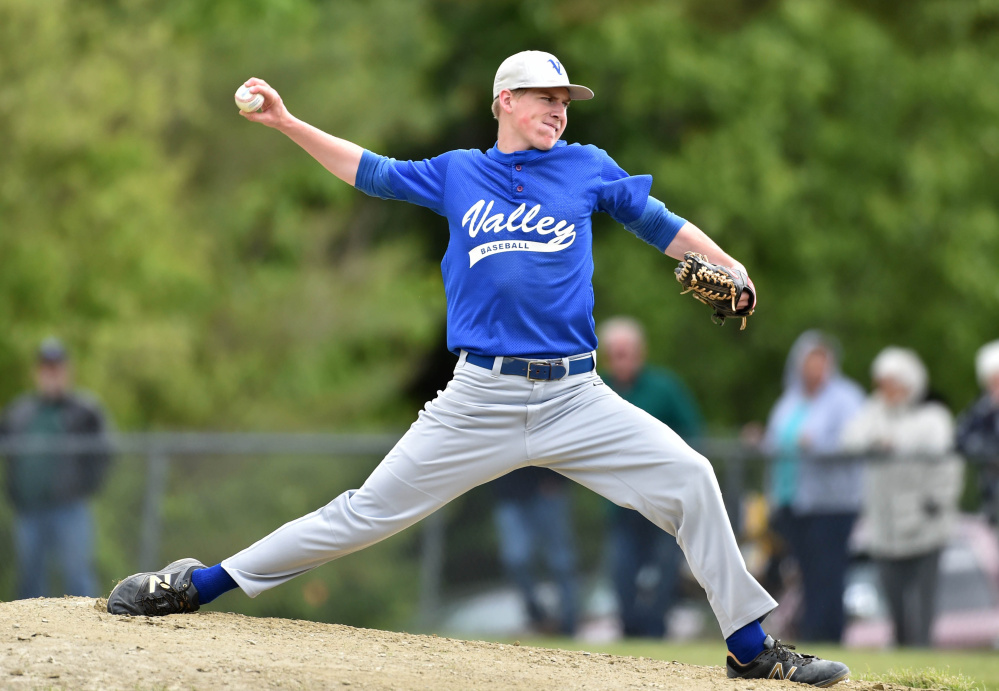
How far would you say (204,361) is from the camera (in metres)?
17.8

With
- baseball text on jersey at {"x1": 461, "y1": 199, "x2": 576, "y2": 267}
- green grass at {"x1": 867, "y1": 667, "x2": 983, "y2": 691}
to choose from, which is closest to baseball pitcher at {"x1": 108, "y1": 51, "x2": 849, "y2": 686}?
baseball text on jersey at {"x1": 461, "y1": 199, "x2": 576, "y2": 267}

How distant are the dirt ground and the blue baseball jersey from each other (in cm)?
126

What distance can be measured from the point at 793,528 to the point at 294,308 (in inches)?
396

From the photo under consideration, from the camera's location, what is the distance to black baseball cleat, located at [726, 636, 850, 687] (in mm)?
5598

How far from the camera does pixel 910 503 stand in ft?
33.0

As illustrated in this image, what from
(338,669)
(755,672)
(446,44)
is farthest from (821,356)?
(446,44)

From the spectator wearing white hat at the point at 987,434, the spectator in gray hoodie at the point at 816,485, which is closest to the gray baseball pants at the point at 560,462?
the spectator in gray hoodie at the point at 816,485

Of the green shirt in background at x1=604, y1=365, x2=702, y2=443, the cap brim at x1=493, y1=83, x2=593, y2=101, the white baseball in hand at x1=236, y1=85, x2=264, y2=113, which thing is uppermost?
the cap brim at x1=493, y1=83, x2=593, y2=101

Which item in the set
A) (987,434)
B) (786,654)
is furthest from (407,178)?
(987,434)

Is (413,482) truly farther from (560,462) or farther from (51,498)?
(51,498)

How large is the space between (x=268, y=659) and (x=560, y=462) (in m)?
1.36

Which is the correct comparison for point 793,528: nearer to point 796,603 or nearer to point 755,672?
point 796,603

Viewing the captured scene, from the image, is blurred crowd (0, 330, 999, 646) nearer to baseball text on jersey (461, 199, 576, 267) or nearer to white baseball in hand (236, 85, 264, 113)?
baseball text on jersey (461, 199, 576, 267)

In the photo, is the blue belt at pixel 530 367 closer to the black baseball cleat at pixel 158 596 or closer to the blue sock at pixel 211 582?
the blue sock at pixel 211 582
